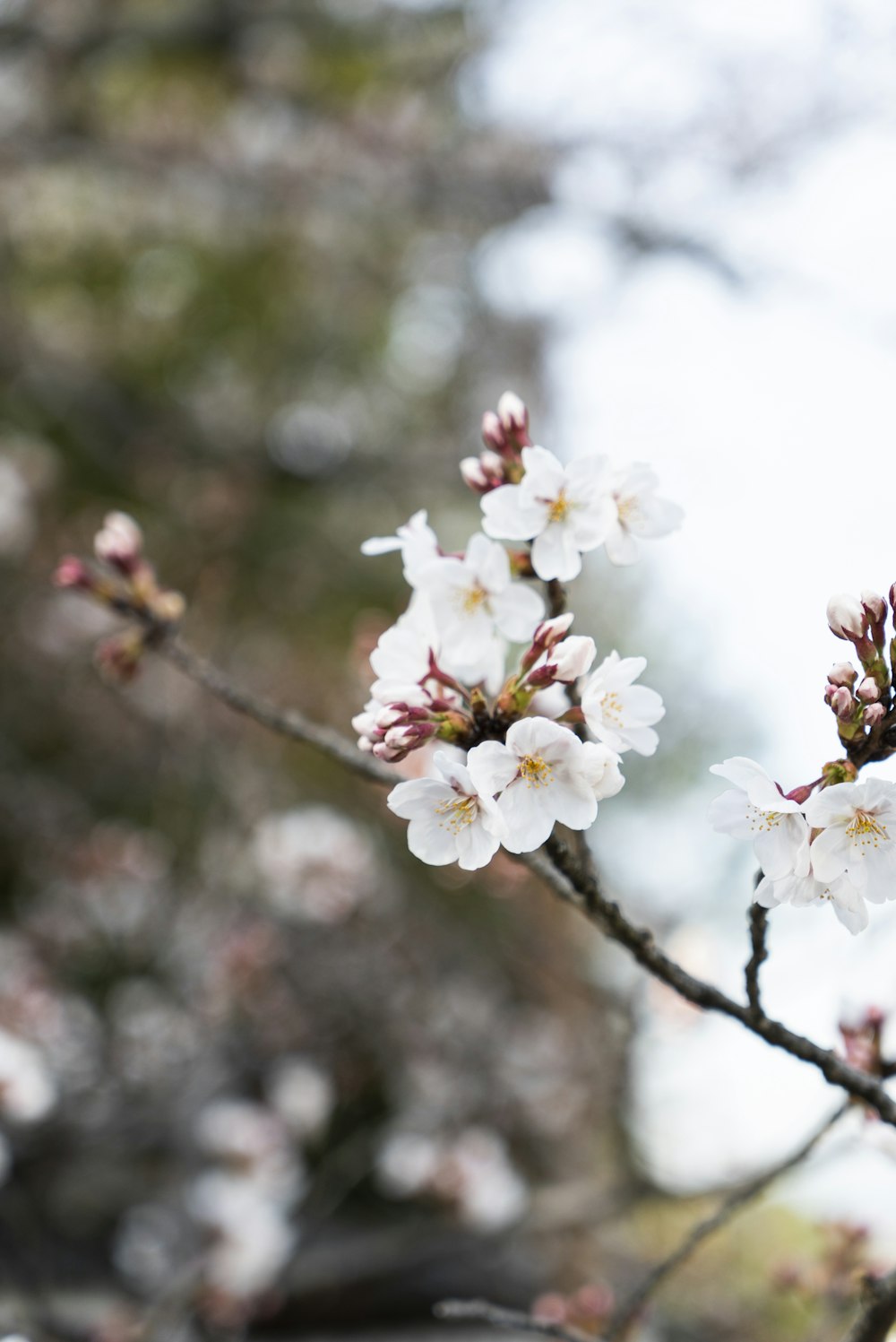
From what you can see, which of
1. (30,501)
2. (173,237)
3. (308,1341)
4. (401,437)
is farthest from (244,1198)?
(173,237)

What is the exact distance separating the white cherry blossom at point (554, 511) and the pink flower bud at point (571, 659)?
2.7 inches

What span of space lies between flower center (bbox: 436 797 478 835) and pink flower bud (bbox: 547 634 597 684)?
109mm

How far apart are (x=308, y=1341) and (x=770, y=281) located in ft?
11.5

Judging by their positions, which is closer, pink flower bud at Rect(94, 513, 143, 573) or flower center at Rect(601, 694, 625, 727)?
flower center at Rect(601, 694, 625, 727)

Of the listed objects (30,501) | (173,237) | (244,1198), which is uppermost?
(173,237)

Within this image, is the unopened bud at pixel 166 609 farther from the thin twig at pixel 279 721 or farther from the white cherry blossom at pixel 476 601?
the white cherry blossom at pixel 476 601

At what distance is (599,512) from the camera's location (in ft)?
2.39

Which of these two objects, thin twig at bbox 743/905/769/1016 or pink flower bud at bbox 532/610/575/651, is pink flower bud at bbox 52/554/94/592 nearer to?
pink flower bud at bbox 532/610/575/651

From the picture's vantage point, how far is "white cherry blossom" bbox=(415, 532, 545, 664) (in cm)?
72

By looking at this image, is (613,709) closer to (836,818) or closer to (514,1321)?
(836,818)

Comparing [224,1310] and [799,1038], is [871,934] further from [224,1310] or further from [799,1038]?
[224,1310]

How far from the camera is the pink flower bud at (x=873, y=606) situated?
0.67 meters

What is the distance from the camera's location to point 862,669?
26.0 inches

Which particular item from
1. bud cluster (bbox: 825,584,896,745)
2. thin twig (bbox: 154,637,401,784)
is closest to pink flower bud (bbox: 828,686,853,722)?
bud cluster (bbox: 825,584,896,745)
